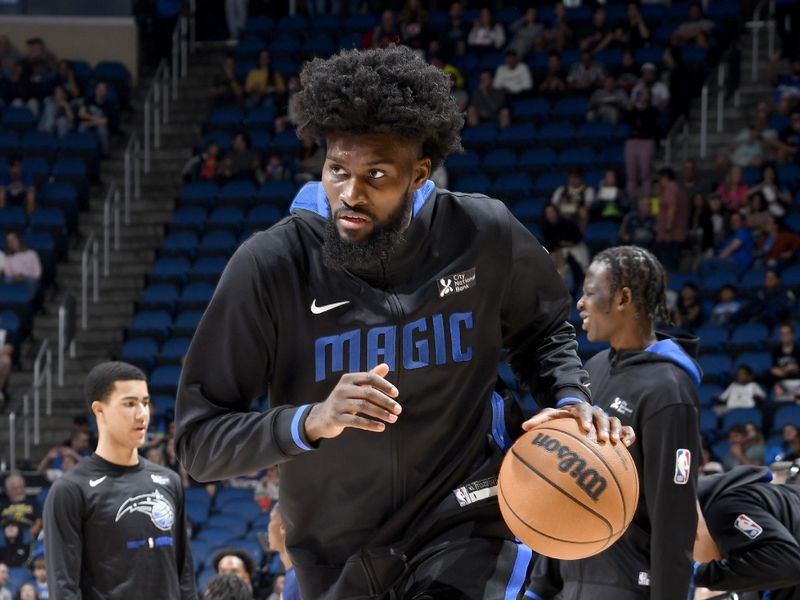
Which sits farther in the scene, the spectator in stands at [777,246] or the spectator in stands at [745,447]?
the spectator in stands at [777,246]

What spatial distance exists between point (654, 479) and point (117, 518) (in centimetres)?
274

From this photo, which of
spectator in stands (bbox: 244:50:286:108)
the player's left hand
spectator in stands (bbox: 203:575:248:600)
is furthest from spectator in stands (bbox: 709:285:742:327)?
the player's left hand

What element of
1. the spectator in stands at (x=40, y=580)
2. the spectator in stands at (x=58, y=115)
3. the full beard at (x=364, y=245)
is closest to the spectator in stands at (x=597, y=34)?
the spectator in stands at (x=58, y=115)

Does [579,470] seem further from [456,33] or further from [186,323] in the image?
[456,33]

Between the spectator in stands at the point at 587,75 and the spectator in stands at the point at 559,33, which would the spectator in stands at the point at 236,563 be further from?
the spectator in stands at the point at 559,33

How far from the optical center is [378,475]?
11.3 ft

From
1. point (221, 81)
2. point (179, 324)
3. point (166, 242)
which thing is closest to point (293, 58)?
point (221, 81)

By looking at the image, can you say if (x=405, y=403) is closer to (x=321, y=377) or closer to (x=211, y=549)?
(x=321, y=377)

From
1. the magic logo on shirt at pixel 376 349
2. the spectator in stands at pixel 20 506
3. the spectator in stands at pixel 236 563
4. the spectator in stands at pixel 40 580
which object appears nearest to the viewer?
the magic logo on shirt at pixel 376 349

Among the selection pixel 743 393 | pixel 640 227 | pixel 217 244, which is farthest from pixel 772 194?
pixel 217 244

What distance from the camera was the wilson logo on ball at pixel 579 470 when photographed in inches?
132

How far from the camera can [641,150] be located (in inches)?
607

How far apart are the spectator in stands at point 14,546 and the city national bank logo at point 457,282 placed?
9281mm

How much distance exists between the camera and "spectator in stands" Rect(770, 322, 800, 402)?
11.7 meters
